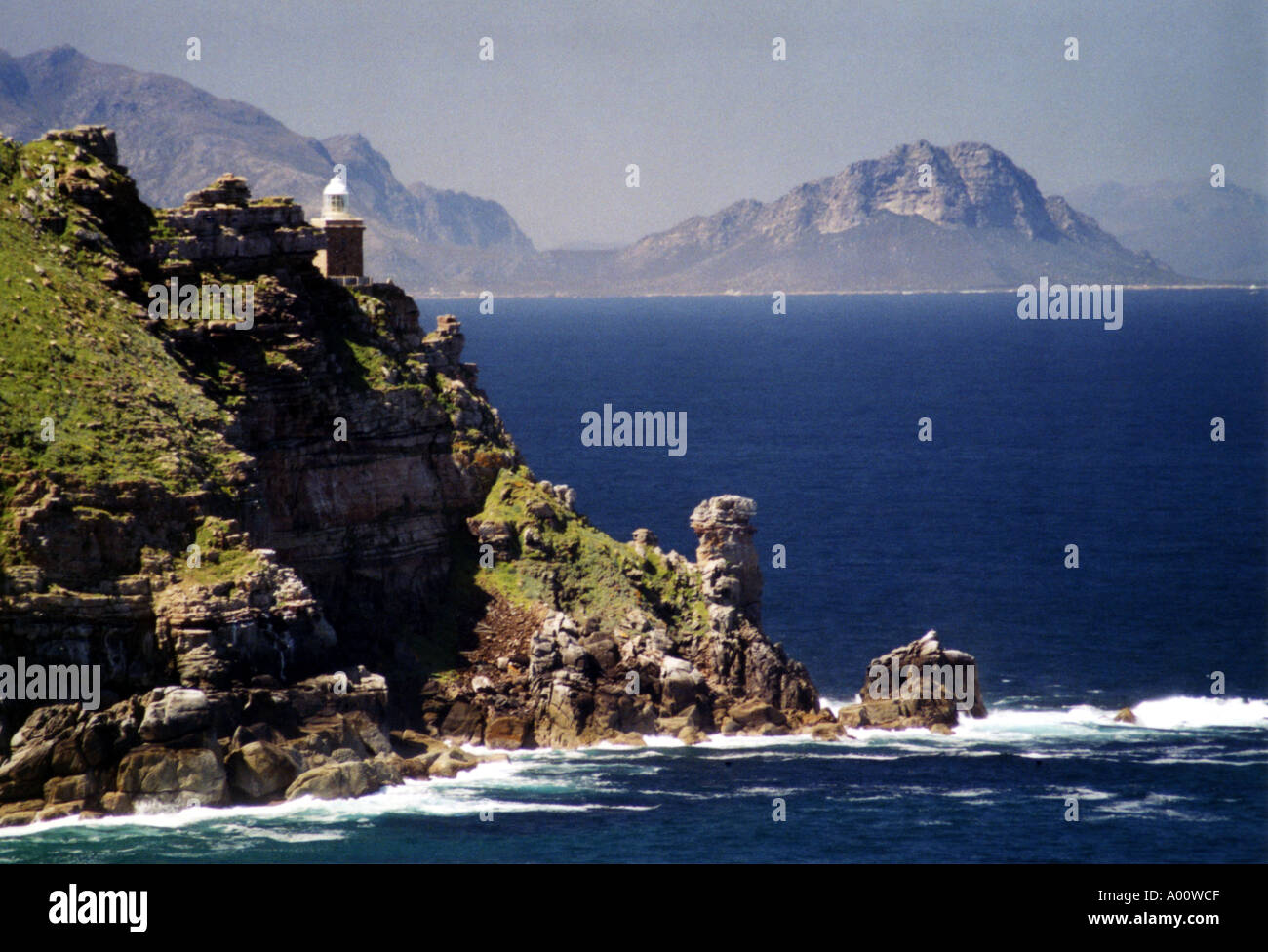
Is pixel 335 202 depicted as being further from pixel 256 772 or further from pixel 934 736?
pixel 934 736

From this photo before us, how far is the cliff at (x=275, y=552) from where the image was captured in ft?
251

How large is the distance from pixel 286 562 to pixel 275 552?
6452 mm

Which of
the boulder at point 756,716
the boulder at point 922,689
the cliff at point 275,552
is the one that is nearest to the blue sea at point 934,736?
the boulder at point 756,716

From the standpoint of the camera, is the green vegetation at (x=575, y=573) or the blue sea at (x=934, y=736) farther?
the green vegetation at (x=575, y=573)

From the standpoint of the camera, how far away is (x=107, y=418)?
8231cm

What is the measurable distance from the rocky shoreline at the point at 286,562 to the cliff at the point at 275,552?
5.0 inches

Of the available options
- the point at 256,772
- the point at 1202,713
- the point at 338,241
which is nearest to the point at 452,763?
the point at 256,772

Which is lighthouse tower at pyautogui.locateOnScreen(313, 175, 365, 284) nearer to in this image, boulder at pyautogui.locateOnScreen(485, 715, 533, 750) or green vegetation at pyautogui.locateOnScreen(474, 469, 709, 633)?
green vegetation at pyautogui.locateOnScreen(474, 469, 709, 633)

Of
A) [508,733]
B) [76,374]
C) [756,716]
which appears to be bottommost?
[508,733]

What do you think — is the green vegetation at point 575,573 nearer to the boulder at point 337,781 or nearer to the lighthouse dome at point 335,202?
the lighthouse dome at point 335,202

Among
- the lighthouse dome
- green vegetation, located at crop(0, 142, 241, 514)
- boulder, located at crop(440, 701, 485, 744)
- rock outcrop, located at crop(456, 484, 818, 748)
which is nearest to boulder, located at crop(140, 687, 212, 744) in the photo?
green vegetation, located at crop(0, 142, 241, 514)

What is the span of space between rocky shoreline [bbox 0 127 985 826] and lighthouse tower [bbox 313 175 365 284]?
2.31m

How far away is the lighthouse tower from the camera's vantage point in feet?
334

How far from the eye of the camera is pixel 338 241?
10206 cm
